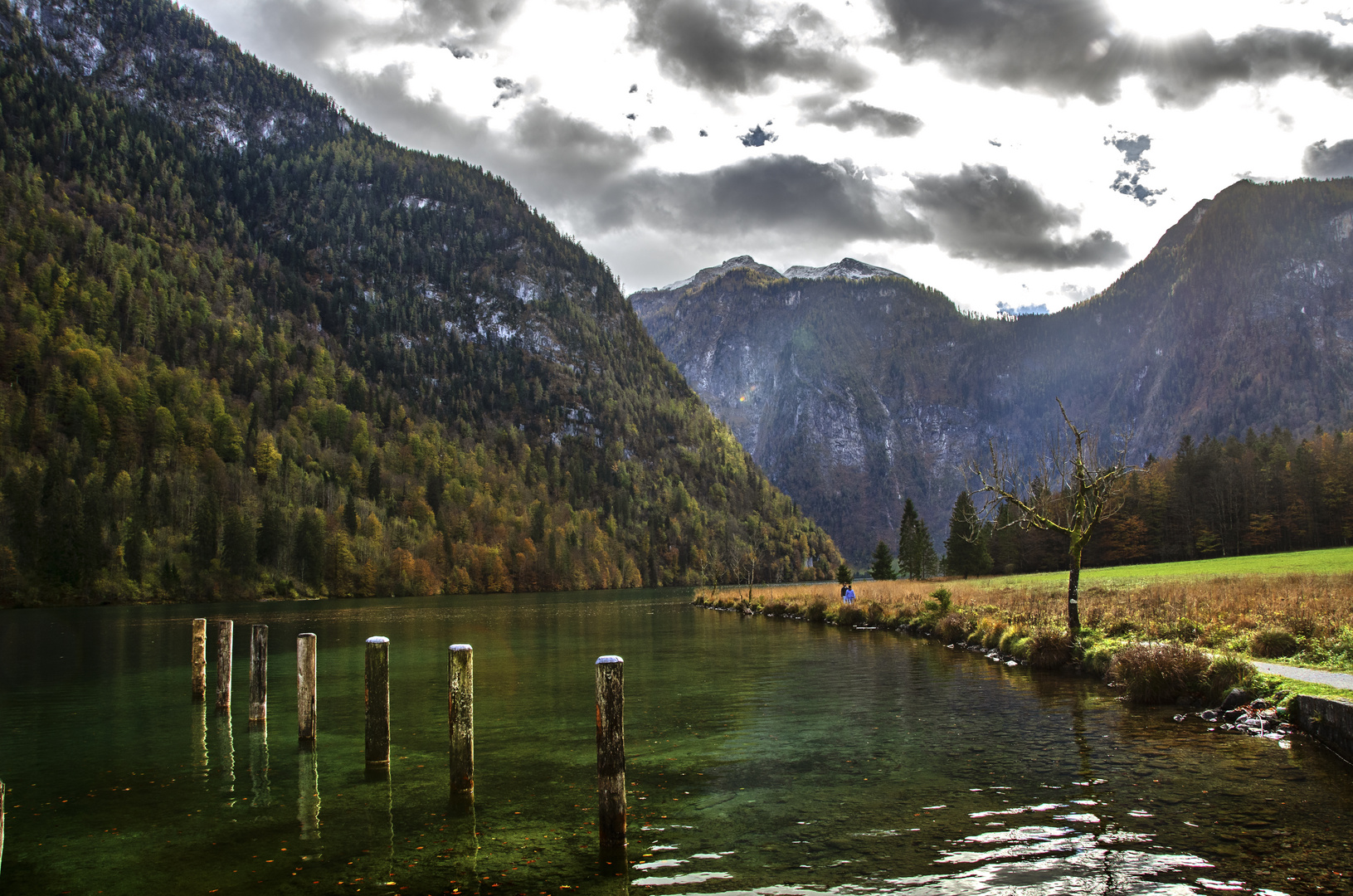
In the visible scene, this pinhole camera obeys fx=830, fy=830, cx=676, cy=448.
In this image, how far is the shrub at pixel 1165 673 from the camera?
2255cm

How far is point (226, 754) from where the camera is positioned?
19.8m

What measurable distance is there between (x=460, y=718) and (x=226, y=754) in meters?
8.54

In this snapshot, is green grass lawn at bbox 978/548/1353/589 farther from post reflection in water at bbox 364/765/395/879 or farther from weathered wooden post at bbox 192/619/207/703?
weathered wooden post at bbox 192/619/207/703

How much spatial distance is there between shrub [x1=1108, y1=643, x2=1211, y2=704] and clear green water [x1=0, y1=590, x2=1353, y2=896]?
148 centimetres

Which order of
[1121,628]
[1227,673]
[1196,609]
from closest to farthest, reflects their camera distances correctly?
[1227,673]
[1121,628]
[1196,609]

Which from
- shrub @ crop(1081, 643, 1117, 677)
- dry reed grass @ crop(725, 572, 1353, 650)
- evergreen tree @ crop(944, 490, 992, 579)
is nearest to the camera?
dry reed grass @ crop(725, 572, 1353, 650)

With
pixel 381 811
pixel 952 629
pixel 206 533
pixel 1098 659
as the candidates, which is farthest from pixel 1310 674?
pixel 206 533

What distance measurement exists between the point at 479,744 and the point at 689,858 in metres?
10.1

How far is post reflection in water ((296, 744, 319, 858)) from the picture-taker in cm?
1378

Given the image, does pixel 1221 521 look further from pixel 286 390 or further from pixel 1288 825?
pixel 286 390

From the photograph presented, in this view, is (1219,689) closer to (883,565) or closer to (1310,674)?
(1310,674)

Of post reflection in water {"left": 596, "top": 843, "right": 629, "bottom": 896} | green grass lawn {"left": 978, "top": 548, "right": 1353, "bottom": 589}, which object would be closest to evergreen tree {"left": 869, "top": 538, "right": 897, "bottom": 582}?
green grass lawn {"left": 978, "top": 548, "right": 1353, "bottom": 589}

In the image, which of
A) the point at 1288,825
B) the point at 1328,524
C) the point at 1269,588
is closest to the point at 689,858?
the point at 1288,825

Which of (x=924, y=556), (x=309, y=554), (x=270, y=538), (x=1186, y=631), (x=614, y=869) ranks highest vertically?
(x=270, y=538)
